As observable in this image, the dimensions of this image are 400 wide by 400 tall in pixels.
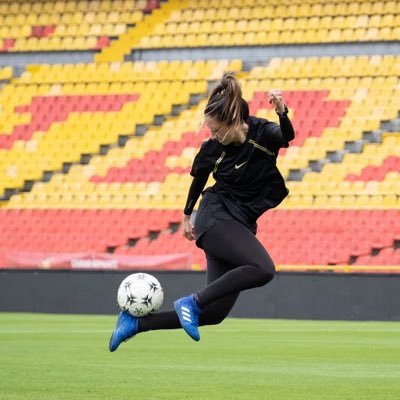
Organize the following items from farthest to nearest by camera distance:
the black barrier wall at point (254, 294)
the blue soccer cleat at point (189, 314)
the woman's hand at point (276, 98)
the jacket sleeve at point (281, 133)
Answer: the black barrier wall at point (254, 294) → the blue soccer cleat at point (189, 314) → the jacket sleeve at point (281, 133) → the woman's hand at point (276, 98)

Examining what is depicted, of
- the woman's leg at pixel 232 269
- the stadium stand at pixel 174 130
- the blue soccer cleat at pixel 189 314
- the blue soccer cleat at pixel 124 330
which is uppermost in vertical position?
the woman's leg at pixel 232 269

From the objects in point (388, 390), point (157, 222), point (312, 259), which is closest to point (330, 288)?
point (312, 259)

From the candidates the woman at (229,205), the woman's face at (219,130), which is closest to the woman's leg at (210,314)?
the woman at (229,205)

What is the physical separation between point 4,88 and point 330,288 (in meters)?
14.2

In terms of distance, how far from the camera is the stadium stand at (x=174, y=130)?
23.0 metres

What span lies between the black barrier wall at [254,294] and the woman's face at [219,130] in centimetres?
1174

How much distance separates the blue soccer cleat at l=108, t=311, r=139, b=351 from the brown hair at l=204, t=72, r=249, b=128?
4.27 feet

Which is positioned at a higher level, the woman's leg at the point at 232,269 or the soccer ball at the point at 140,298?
the woman's leg at the point at 232,269

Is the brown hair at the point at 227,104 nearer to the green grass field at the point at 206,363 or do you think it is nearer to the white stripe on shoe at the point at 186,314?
the white stripe on shoe at the point at 186,314

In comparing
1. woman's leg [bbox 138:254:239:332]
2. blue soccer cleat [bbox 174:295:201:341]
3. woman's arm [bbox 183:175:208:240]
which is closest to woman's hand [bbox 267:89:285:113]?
woman's arm [bbox 183:175:208:240]

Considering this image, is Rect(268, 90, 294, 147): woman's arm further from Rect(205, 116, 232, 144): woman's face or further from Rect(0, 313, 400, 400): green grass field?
Rect(0, 313, 400, 400): green grass field

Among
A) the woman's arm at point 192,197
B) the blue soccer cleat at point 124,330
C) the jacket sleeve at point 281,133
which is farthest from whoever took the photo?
the woman's arm at point 192,197

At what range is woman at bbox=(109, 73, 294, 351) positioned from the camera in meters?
7.11

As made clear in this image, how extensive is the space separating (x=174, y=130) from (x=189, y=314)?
2040 centimetres
